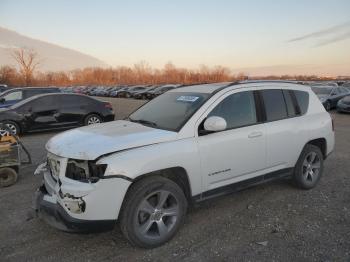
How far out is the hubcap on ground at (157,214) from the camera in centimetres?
364

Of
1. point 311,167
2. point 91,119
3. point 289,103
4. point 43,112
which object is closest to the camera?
point 289,103

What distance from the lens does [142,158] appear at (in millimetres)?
3520

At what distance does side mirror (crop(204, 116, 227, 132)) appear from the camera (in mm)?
3924

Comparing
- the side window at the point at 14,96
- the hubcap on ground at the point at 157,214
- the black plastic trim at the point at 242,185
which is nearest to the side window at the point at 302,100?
the black plastic trim at the point at 242,185

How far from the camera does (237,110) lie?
4480 mm

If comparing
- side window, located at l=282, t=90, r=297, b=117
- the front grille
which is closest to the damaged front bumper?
the front grille

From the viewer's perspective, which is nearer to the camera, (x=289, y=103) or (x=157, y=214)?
(x=157, y=214)

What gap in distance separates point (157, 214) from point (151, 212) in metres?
0.09

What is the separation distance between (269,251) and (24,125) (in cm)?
1000

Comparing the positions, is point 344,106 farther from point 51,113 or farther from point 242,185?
point 242,185

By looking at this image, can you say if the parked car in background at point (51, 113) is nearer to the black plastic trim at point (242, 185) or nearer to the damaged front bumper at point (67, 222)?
the damaged front bumper at point (67, 222)

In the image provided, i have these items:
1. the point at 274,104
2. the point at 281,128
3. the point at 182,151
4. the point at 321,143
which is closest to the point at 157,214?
the point at 182,151

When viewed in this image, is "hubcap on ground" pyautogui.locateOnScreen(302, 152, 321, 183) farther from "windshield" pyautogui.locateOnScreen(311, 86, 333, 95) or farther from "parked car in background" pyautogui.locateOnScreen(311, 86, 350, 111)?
"windshield" pyautogui.locateOnScreen(311, 86, 333, 95)

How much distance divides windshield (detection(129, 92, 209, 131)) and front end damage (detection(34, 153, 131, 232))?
1.04 meters
